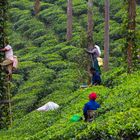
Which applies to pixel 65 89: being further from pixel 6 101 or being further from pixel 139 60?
pixel 6 101

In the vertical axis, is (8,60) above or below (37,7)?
below

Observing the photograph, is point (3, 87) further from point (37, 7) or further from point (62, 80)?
point (37, 7)

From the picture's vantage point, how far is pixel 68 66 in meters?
31.6

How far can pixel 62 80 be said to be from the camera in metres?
27.9

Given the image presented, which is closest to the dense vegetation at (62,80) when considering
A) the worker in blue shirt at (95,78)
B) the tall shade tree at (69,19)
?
the worker in blue shirt at (95,78)

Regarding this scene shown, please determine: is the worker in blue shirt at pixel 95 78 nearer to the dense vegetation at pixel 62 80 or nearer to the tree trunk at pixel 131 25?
the dense vegetation at pixel 62 80

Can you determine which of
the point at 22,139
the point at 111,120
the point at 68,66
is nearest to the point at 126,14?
the point at 22,139

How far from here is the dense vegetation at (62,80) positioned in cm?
1255

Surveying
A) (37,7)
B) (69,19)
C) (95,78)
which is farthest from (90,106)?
(37,7)

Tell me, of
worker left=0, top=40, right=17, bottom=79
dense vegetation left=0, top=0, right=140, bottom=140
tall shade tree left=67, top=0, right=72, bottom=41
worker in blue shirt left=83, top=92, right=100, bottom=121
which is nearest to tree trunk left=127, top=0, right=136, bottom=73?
dense vegetation left=0, top=0, right=140, bottom=140

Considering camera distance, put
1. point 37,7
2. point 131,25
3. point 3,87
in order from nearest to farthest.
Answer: point 3,87
point 131,25
point 37,7

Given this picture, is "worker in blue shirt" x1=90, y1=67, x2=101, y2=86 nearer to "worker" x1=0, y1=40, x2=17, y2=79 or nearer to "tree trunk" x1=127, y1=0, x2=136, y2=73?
"tree trunk" x1=127, y1=0, x2=136, y2=73

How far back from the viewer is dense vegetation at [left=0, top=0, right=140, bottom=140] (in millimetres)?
12547

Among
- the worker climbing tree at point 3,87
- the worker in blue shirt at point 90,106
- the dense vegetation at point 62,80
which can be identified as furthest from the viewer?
the worker climbing tree at point 3,87
